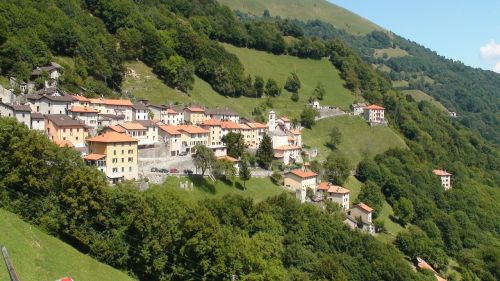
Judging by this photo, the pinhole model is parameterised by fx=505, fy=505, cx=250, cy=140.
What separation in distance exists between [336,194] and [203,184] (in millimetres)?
27956

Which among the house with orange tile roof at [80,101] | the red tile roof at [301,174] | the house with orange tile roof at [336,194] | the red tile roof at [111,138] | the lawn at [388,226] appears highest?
the house with orange tile roof at [80,101]

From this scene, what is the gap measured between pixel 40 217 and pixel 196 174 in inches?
1116

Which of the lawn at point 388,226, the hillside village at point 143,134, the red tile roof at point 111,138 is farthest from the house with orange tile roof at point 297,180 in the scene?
the red tile roof at point 111,138

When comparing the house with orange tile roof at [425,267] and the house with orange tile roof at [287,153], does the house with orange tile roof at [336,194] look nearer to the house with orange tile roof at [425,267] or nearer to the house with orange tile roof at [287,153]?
the house with orange tile roof at [287,153]

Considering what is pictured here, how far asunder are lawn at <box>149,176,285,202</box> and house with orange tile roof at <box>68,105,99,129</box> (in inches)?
612

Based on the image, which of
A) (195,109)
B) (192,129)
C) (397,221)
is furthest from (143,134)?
(397,221)

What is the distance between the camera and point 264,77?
469ft

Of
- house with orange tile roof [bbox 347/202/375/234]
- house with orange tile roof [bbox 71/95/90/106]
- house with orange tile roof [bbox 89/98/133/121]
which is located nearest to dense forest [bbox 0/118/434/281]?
house with orange tile roof [bbox 71/95/90/106]

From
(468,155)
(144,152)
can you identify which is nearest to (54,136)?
(144,152)

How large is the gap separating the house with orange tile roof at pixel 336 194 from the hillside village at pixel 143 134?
0.16 metres

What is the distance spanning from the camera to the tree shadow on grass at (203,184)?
68500 mm

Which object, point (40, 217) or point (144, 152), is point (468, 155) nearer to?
point (144, 152)

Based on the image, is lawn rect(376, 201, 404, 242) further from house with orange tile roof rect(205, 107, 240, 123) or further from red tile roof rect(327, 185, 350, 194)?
house with orange tile roof rect(205, 107, 240, 123)

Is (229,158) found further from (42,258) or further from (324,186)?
(42,258)
